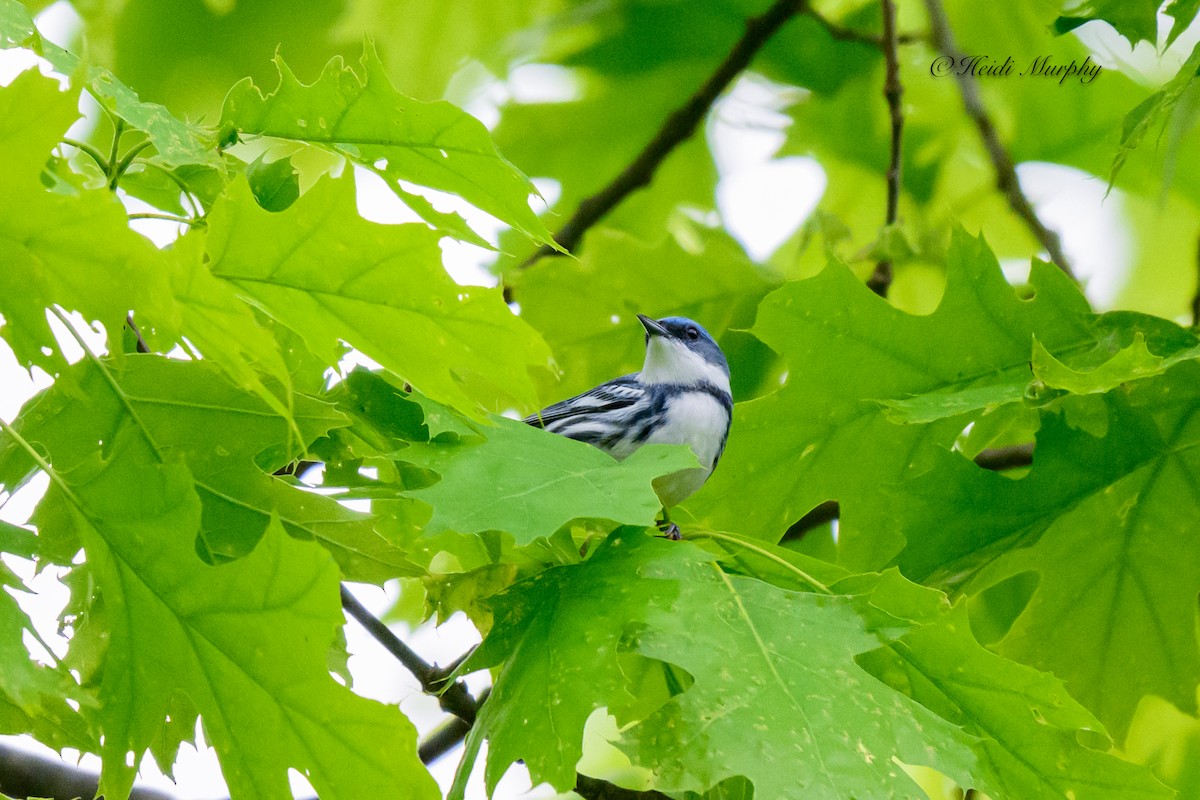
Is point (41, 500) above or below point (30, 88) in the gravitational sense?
below

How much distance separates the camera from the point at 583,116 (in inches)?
200

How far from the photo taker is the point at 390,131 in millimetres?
1969

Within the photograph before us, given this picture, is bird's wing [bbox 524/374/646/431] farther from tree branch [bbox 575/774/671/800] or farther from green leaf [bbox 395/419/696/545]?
green leaf [bbox 395/419/696/545]

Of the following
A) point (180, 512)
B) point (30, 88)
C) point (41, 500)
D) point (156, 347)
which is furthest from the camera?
point (156, 347)

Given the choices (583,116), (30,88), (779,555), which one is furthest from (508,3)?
(30,88)

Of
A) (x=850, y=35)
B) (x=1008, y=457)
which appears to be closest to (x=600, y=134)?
(x=850, y=35)

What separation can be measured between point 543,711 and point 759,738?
0.96 ft

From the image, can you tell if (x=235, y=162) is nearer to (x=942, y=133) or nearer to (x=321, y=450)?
(x=321, y=450)

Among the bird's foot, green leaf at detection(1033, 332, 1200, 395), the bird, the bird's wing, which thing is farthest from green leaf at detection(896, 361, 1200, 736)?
the bird's wing

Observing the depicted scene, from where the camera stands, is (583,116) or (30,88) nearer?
(30,88)

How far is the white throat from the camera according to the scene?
3.75m

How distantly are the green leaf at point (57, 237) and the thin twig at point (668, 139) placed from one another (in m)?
2.71

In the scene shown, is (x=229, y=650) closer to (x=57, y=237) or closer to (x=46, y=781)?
(x=57, y=237)

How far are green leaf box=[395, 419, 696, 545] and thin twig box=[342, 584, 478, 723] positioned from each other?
42 cm
